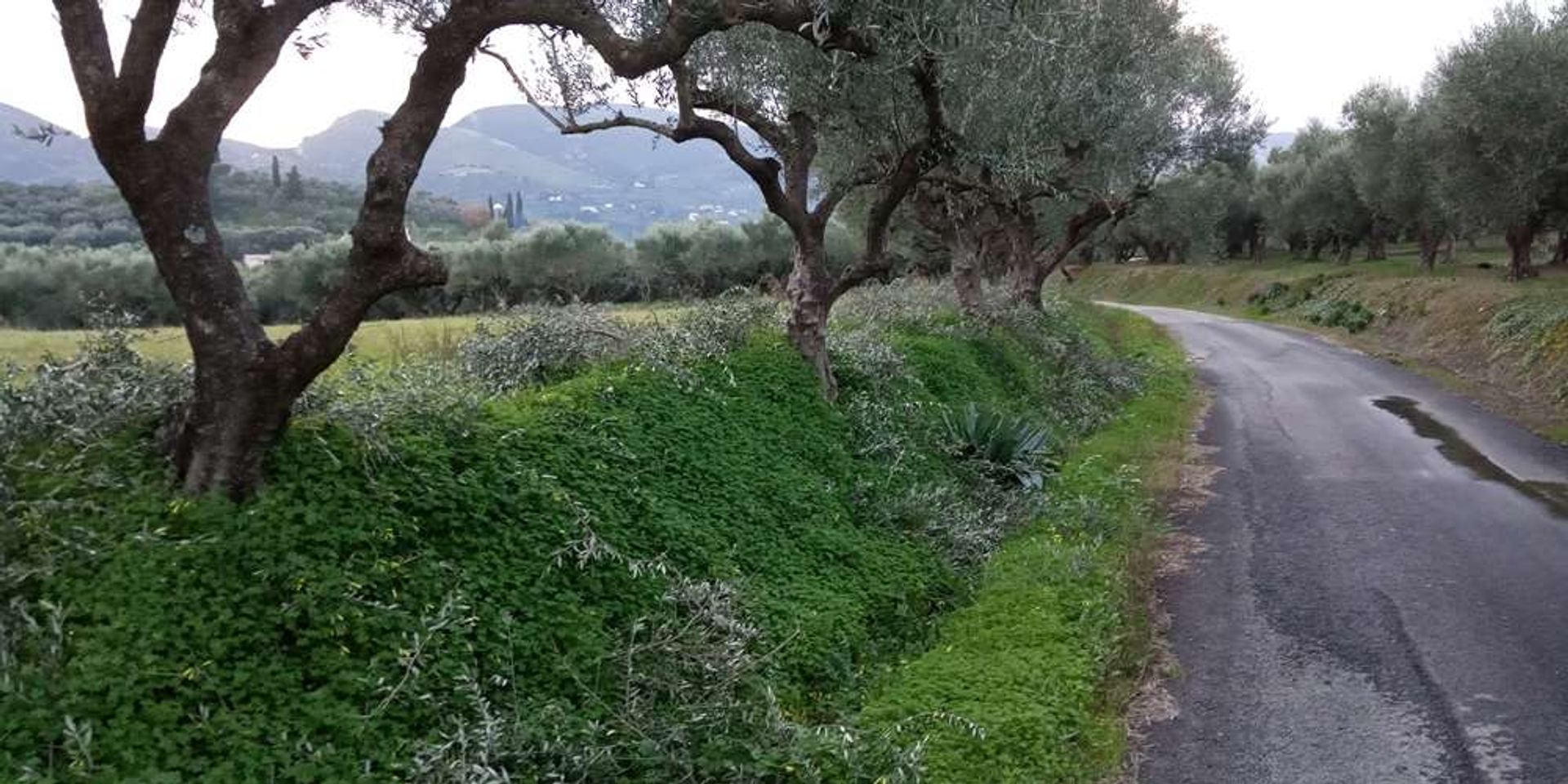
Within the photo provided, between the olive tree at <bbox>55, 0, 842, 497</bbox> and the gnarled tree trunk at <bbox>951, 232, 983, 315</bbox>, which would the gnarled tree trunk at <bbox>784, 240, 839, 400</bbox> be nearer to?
the olive tree at <bbox>55, 0, 842, 497</bbox>

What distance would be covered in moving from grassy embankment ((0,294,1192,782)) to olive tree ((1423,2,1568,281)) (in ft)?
75.5

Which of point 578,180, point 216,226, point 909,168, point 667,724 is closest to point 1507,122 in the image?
point 909,168

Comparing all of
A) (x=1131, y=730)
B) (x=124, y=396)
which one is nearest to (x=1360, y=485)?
(x=1131, y=730)

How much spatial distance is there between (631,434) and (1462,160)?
93.9 ft

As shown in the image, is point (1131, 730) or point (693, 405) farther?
point (693, 405)

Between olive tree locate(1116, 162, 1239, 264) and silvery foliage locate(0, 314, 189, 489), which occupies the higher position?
olive tree locate(1116, 162, 1239, 264)

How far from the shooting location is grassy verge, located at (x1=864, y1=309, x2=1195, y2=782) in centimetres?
627

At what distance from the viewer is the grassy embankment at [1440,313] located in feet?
69.2

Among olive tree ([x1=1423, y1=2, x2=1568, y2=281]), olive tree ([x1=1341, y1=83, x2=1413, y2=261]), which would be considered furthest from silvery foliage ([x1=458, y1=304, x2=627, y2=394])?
olive tree ([x1=1341, y1=83, x2=1413, y2=261])

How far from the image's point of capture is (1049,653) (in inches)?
299

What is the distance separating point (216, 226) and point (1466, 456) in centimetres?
1578

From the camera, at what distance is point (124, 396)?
579 centimetres

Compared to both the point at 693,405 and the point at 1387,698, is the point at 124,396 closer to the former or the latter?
the point at 693,405

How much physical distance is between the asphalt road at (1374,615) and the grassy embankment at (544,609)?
75 centimetres
